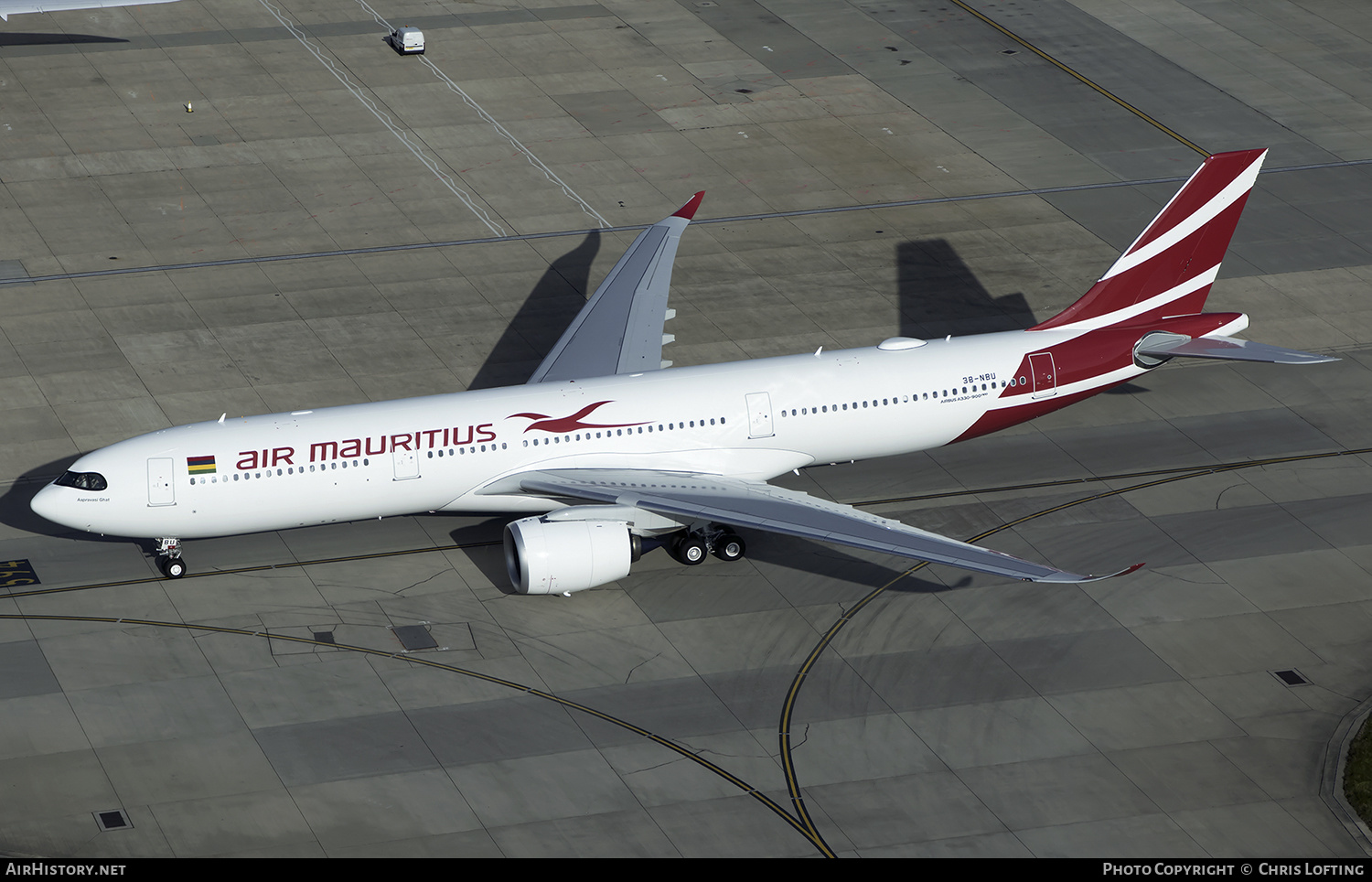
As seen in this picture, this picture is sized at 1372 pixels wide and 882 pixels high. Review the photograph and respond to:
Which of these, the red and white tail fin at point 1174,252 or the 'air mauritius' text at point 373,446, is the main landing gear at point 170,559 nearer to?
the 'air mauritius' text at point 373,446

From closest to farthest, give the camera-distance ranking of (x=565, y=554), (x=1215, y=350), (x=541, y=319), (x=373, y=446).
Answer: (x=565, y=554), (x=373, y=446), (x=1215, y=350), (x=541, y=319)

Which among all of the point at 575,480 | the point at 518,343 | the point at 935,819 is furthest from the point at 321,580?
the point at 935,819

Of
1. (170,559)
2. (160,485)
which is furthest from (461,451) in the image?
(170,559)

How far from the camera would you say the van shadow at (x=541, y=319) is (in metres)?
47.7

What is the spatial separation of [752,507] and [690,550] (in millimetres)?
2521

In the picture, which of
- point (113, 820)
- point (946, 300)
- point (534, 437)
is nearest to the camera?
point (113, 820)

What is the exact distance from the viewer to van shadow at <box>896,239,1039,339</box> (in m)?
51.2

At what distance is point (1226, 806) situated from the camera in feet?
105

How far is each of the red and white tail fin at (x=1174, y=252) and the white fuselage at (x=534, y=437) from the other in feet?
5.48

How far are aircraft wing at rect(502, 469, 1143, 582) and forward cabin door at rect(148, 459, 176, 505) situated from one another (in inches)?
327

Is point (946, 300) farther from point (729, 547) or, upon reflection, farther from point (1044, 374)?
point (729, 547)

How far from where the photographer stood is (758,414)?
1560 inches

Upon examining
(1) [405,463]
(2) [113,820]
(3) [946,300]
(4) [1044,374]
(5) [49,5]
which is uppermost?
(5) [49,5]

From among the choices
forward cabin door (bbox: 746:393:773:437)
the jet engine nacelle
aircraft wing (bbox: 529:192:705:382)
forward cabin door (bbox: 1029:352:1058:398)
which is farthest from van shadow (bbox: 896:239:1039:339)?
the jet engine nacelle
